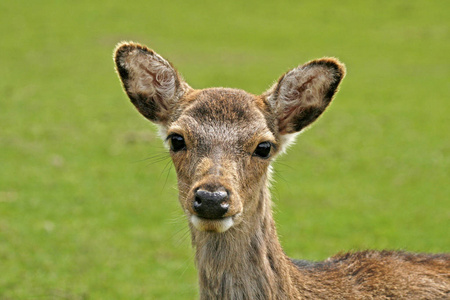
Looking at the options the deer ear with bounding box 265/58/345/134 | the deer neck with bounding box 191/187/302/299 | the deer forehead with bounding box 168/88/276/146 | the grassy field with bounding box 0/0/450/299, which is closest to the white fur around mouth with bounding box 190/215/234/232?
the deer neck with bounding box 191/187/302/299

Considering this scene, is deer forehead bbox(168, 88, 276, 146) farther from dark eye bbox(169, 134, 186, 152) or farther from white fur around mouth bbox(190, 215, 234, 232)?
white fur around mouth bbox(190, 215, 234, 232)

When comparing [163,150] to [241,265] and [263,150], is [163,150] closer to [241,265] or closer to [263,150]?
[263,150]

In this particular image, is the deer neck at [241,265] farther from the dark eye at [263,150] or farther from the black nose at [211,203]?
the black nose at [211,203]

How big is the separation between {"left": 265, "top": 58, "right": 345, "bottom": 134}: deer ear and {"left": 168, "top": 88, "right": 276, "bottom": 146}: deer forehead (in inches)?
7.1

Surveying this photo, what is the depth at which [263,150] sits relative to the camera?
5238 mm

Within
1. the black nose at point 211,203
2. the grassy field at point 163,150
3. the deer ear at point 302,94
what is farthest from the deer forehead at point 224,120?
the grassy field at point 163,150

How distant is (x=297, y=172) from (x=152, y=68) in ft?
34.8

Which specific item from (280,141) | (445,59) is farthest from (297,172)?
(445,59)

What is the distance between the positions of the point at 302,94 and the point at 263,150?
692 millimetres

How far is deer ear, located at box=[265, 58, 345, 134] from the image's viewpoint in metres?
5.53

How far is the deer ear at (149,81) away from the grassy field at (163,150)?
0.45 metres

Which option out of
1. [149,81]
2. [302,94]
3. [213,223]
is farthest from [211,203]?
[149,81]

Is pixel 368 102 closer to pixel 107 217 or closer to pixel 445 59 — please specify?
pixel 445 59

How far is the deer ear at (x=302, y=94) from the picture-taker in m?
5.53
